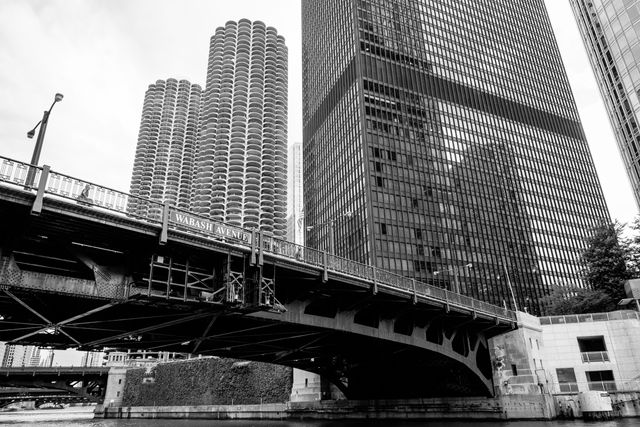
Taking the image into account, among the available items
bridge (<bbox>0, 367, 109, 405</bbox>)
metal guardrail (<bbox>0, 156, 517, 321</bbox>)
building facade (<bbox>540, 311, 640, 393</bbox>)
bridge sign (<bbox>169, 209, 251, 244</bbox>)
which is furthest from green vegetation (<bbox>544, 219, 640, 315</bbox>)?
bridge (<bbox>0, 367, 109, 405</bbox>)

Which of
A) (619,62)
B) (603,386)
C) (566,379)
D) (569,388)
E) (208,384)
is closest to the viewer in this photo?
(603,386)

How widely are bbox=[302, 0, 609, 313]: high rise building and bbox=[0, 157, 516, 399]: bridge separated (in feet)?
230

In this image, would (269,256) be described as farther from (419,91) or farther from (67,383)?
(419,91)

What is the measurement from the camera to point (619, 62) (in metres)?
A: 59.0

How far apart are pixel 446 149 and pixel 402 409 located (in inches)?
3575

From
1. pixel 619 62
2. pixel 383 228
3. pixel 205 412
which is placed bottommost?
pixel 205 412

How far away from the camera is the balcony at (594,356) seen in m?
41.2

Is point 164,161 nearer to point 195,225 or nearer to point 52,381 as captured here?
point 52,381

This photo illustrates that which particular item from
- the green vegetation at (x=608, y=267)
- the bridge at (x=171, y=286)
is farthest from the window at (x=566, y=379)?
the green vegetation at (x=608, y=267)

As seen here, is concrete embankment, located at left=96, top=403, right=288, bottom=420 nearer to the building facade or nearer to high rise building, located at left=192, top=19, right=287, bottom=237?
the building facade

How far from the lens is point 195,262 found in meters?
22.3

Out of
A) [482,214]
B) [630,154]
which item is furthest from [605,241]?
[482,214]

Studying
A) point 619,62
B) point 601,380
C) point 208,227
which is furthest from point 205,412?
point 619,62

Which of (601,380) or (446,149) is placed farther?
(446,149)
